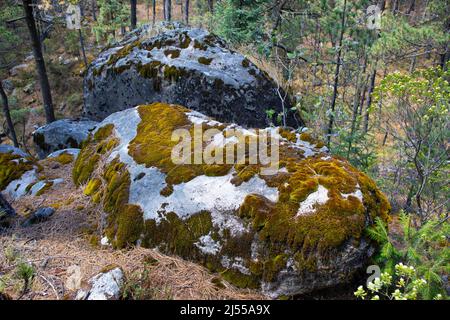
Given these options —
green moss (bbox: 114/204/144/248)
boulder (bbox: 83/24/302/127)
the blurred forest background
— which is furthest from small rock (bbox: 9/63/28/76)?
green moss (bbox: 114/204/144/248)

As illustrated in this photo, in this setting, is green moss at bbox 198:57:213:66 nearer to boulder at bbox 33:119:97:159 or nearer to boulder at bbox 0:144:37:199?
boulder at bbox 33:119:97:159

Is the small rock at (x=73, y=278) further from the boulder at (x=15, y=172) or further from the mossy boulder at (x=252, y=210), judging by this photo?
the boulder at (x=15, y=172)

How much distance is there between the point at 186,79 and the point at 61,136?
12.5 feet

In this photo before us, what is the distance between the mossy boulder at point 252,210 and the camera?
2.77 meters

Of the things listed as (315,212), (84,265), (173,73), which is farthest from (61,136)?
(315,212)

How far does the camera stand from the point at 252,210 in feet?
10.0

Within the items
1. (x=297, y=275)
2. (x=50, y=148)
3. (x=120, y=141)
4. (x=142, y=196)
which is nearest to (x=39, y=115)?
(x=50, y=148)

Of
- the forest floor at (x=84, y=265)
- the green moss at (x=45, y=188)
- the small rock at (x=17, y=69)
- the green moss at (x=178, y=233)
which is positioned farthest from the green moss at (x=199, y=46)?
the small rock at (x=17, y=69)

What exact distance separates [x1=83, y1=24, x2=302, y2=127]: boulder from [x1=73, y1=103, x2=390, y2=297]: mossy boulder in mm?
2670

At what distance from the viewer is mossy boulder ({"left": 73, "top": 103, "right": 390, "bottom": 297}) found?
277 centimetres

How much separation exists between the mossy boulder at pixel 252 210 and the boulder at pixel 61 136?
4.43 m

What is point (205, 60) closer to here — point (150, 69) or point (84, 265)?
point (150, 69)

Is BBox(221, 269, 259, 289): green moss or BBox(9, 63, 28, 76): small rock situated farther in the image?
BBox(9, 63, 28, 76): small rock
